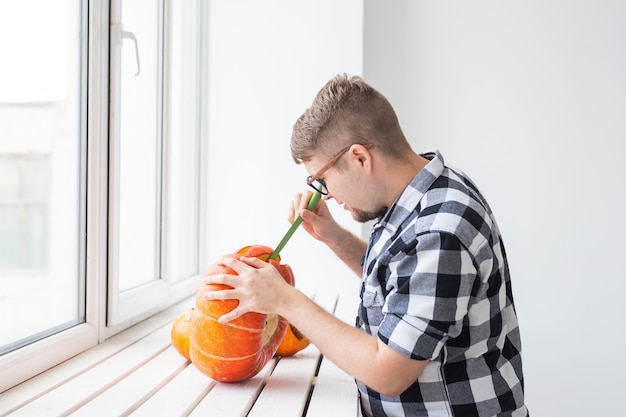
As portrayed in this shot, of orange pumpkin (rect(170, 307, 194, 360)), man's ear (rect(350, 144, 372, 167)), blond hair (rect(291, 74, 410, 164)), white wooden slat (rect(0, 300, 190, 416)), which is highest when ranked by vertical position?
blond hair (rect(291, 74, 410, 164))

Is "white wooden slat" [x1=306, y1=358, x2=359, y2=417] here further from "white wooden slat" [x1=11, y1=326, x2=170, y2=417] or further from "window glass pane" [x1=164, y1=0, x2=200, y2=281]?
"window glass pane" [x1=164, y1=0, x2=200, y2=281]

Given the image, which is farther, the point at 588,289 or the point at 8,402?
the point at 588,289

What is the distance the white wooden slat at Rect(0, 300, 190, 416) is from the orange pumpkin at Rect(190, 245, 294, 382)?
0.24 m

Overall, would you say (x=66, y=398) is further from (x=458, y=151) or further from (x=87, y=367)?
(x=458, y=151)

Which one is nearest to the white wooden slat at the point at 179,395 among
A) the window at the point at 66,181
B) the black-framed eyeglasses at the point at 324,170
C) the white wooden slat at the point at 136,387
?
the white wooden slat at the point at 136,387

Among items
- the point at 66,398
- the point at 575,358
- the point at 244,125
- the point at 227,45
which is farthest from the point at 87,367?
the point at 575,358

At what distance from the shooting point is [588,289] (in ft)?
6.73

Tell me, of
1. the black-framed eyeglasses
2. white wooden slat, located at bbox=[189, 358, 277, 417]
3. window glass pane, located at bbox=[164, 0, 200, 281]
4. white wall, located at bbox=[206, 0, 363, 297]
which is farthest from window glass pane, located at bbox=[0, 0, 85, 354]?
white wall, located at bbox=[206, 0, 363, 297]

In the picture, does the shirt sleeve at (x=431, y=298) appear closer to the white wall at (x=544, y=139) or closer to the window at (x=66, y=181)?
the window at (x=66, y=181)

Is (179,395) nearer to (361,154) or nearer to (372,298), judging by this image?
(372,298)

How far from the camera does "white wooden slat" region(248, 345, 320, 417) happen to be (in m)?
0.87

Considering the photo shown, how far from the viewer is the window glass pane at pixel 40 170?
103 cm

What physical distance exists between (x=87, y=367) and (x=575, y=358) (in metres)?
1.68

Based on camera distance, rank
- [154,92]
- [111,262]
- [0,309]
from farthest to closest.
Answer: [154,92] < [111,262] < [0,309]
